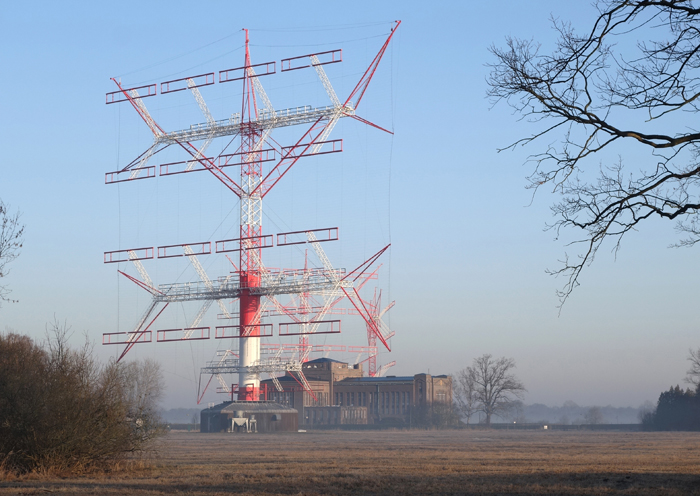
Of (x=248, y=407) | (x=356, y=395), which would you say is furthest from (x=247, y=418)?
(x=356, y=395)

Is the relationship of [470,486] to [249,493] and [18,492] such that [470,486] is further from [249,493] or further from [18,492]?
[18,492]

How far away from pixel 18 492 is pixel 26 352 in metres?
7.46

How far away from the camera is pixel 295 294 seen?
7750 centimetres

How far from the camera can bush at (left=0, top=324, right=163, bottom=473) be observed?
2124cm

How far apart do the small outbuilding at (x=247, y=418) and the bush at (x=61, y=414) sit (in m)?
57.0

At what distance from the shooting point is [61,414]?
21438mm

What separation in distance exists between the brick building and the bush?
9568 centimetres

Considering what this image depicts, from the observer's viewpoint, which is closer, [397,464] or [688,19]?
[688,19]

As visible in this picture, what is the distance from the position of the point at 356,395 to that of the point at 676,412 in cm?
5456

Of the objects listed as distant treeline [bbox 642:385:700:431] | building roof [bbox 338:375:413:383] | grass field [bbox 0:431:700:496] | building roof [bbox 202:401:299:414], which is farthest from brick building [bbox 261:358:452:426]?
grass field [bbox 0:431:700:496]

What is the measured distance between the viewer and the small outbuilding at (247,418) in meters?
79.8

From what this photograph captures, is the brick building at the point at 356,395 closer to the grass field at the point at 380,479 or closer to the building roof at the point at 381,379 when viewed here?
the building roof at the point at 381,379

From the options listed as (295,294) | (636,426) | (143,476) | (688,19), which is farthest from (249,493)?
(636,426)

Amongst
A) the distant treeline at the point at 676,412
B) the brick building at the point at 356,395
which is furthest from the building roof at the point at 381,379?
the distant treeline at the point at 676,412
